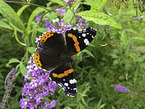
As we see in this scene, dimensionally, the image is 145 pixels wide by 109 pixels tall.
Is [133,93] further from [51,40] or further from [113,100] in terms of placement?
[51,40]

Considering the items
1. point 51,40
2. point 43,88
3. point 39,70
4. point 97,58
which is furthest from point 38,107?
point 97,58

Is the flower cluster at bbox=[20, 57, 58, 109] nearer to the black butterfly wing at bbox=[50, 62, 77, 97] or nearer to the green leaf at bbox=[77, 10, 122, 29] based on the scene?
the black butterfly wing at bbox=[50, 62, 77, 97]

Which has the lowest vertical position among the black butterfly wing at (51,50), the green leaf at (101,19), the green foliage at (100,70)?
the green foliage at (100,70)

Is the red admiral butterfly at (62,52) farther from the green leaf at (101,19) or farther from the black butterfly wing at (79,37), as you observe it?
the green leaf at (101,19)

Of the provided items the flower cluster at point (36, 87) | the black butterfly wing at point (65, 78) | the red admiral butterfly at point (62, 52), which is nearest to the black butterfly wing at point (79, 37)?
the red admiral butterfly at point (62, 52)

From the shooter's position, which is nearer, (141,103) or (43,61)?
(43,61)

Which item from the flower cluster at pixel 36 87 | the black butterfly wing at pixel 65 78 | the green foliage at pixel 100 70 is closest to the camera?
the black butterfly wing at pixel 65 78

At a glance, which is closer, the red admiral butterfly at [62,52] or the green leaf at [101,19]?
the green leaf at [101,19]
